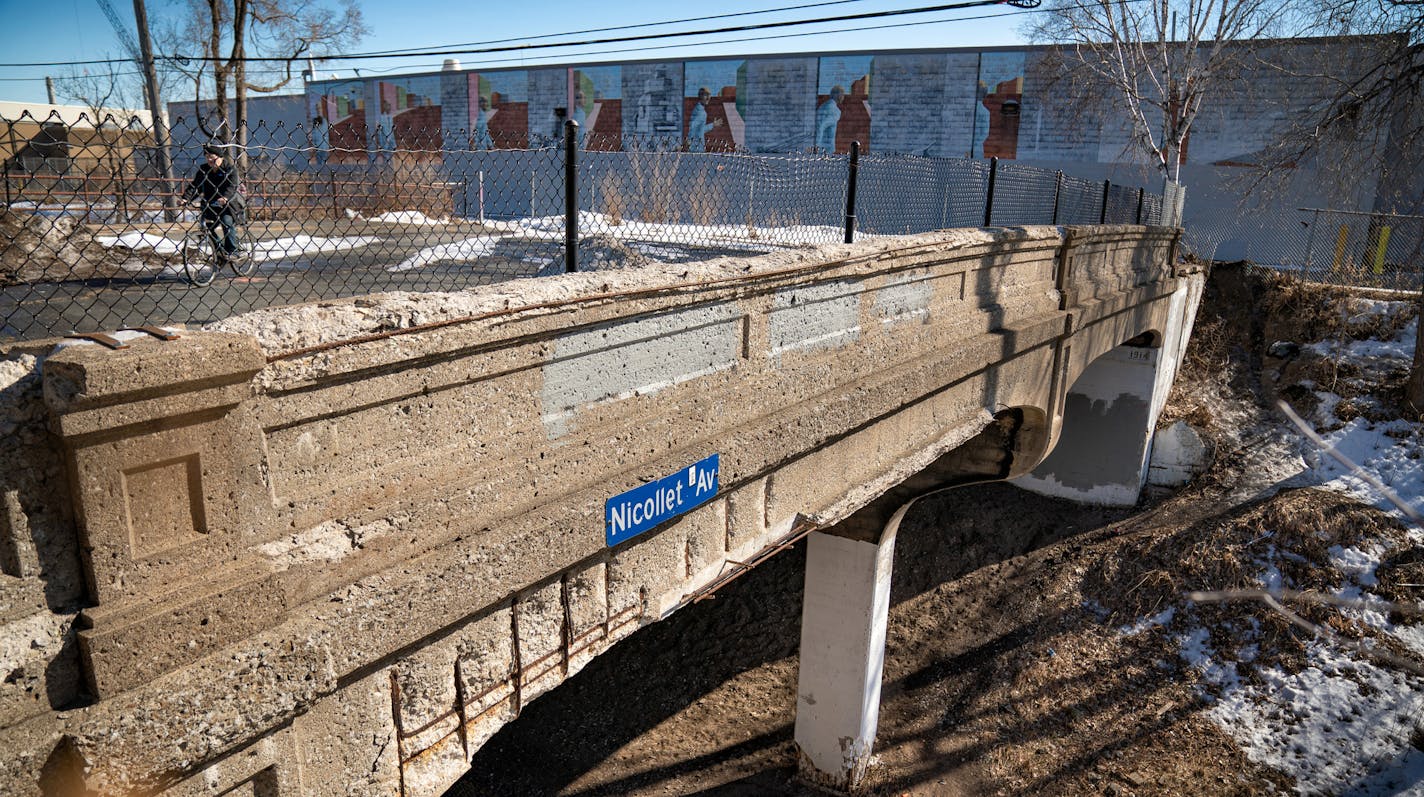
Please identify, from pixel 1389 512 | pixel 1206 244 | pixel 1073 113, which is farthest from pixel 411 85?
pixel 1389 512

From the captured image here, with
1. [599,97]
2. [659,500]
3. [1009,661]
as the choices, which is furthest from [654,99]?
[659,500]

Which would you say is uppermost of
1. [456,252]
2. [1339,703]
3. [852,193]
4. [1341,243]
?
[852,193]

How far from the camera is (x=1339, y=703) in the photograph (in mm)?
11047

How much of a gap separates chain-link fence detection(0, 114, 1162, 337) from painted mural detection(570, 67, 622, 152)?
1967 cm

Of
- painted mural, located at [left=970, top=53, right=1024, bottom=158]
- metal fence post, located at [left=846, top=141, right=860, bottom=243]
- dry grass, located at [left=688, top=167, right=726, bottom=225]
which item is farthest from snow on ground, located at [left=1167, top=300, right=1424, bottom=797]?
painted mural, located at [left=970, top=53, right=1024, bottom=158]

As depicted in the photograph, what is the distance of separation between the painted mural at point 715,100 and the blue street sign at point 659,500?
2380 cm

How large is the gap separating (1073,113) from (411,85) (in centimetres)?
2255

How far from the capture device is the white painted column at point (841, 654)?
9328 millimetres

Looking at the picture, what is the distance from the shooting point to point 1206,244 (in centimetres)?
2158

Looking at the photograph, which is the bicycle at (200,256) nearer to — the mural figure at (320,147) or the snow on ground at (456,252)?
the mural figure at (320,147)

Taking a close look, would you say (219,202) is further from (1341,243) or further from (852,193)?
(1341,243)

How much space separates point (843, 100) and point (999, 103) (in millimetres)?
4280

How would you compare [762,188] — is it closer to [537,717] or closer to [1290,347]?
[537,717]

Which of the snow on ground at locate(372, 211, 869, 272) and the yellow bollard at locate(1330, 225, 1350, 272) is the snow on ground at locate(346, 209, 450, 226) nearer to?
the snow on ground at locate(372, 211, 869, 272)
